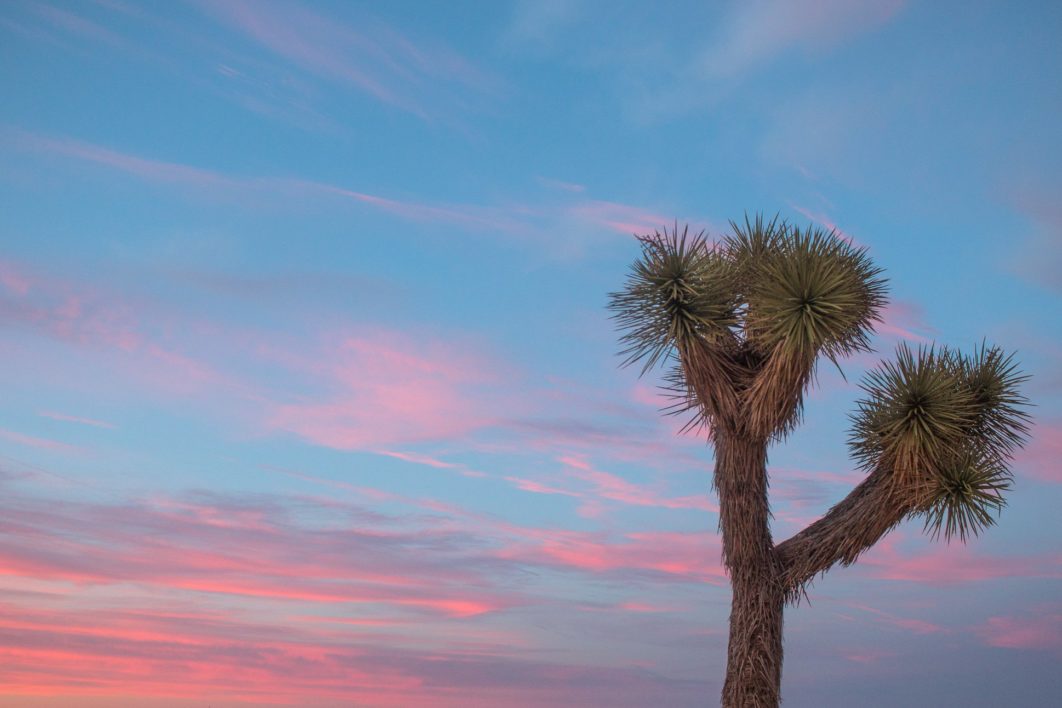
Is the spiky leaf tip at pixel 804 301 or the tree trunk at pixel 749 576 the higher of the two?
the spiky leaf tip at pixel 804 301

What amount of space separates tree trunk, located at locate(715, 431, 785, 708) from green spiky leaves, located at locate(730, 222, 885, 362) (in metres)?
1.58

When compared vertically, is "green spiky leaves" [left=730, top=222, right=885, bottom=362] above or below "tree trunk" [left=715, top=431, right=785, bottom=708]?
Answer: above

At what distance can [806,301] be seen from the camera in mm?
13758

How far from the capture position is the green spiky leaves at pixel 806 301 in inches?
541

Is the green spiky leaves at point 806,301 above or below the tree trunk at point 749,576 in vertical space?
above

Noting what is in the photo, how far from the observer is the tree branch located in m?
14.3

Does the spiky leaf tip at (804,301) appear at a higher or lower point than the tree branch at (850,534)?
higher

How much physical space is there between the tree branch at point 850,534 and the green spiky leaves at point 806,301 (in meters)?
1.89

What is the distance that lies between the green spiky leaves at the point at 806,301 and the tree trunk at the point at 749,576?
1576 millimetres

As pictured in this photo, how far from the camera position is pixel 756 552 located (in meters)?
14.5

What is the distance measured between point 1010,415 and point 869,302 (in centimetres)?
247

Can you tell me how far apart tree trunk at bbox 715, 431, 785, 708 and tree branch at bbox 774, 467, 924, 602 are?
8.4 inches

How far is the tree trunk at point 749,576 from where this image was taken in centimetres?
1414

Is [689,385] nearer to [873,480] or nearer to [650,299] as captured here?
[650,299]
